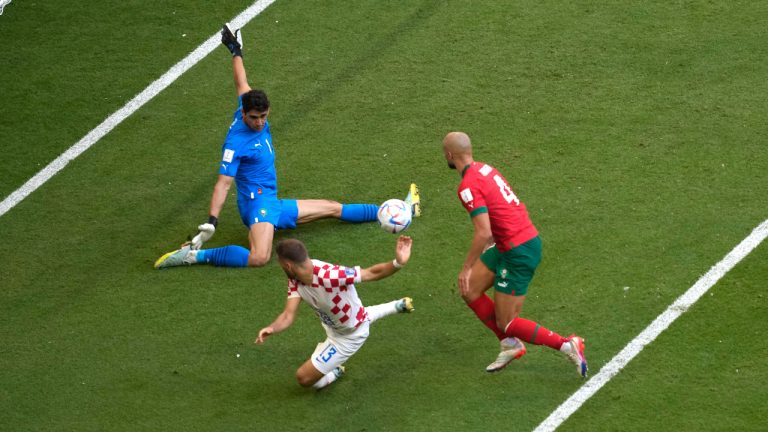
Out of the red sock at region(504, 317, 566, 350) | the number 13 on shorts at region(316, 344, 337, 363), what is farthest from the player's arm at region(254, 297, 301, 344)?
the red sock at region(504, 317, 566, 350)

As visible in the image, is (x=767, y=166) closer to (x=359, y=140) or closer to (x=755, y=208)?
(x=755, y=208)

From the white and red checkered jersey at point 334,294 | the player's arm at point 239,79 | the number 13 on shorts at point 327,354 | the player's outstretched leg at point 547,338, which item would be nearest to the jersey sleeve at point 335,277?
the white and red checkered jersey at point 334,294

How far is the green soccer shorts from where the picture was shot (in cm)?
932

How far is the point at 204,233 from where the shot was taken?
35.3 ft

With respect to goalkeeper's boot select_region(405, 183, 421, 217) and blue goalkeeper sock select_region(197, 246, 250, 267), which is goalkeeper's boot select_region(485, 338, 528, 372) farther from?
blue goalkeeper sock select_region(197, 246, 250, 267)

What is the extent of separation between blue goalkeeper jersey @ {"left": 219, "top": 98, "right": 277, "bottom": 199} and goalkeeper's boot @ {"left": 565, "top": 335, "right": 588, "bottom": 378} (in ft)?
11.4

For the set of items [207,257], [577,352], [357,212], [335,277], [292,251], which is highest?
[292,251]

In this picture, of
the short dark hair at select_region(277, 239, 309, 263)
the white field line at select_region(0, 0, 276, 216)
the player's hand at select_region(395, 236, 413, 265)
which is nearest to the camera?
the player's hand at select_region(395, 236, 413, 265)

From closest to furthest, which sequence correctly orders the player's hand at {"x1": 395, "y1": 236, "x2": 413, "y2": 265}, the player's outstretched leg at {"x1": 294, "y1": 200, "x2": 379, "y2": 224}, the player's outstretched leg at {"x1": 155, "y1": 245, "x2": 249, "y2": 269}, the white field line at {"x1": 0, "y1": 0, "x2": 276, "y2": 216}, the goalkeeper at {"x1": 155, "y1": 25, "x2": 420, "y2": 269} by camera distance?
the player's hand at {"x1": 395, "y1": 236, "x2": 413, "y2": 265} → the goalkeeper at {"x1": 155, "y1": 25, "x2": 420, "y2": 269} → the player's outstretched leg at {"x1": 155, "y1": 245, "x2": 249, "y2": 269} → the player's outstretched leg at {"x1": 294, "y1": 200, "x2": 379, "y2": 224} → the white field line at {"x1": 0, "y1": 0, "x2": 276, "y2": 216}

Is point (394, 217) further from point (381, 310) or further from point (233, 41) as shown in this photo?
point (233, 41)

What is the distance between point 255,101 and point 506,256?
9.94 feet

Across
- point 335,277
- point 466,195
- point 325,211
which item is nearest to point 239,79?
point 325,211

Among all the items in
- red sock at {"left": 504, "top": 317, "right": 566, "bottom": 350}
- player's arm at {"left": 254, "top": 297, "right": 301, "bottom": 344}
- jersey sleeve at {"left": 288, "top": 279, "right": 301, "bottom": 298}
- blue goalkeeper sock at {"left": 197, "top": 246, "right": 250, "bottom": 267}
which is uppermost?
jersey sleeve at {"left": 288, "top": 279, "right": 301, "bottom": 298}

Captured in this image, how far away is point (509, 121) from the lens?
12422mm
